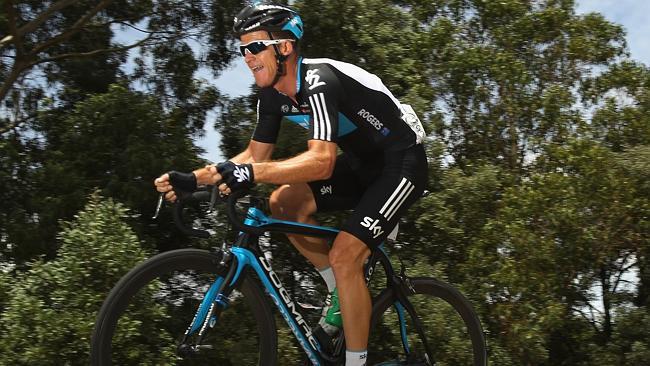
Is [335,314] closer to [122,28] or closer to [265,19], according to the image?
[265,19]

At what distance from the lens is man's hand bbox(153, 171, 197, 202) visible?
3217 mm

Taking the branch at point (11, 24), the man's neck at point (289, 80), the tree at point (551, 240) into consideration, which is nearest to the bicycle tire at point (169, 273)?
the man's neck at point (289, 80)

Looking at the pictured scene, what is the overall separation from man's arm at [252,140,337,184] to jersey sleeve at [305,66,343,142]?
0.04m

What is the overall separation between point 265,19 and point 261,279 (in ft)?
4.01

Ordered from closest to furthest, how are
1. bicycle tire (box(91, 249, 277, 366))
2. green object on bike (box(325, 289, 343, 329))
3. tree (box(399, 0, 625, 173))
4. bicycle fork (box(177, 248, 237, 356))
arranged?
bicycle tire (box(91, 249, 277, 366)) → bicycle fork (box(177, 248, 237, 356)) → green object on bike (box(325, 289, 343, 329)) → tree (box(399, 0, 625, 173))

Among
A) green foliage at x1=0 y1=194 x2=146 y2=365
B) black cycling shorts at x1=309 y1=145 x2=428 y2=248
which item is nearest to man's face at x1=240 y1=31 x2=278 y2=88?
black cycling shorts at x1=309 y1=145 x2=428 y2=248

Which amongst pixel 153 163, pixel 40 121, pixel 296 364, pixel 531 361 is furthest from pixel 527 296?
pixel 40 121

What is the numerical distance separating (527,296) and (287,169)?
6.36 m

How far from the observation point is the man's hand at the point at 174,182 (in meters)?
3.22

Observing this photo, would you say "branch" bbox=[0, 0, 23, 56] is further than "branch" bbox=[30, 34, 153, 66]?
No

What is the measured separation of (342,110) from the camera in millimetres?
3699

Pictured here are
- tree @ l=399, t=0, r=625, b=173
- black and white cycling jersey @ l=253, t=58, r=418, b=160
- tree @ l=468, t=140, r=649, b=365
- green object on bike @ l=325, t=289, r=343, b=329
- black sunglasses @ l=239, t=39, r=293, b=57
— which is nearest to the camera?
black and white cycling jersey @ l=253, t=58, r=418, b=160

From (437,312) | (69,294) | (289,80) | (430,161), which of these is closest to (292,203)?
(289,80)

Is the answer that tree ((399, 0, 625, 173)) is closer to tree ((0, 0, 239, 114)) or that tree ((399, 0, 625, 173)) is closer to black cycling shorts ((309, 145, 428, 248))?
tree ((0, 0, 239, 114))
